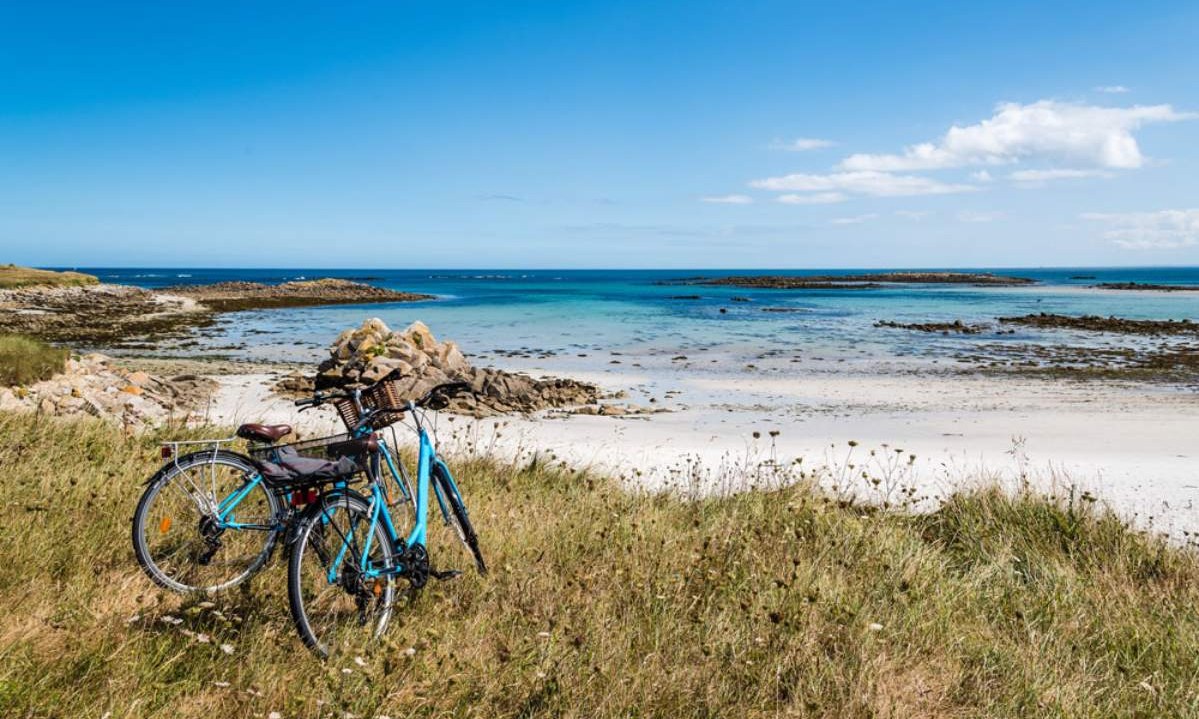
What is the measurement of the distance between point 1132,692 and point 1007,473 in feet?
24.2

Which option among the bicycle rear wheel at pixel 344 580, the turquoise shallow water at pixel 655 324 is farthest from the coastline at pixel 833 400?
the bicycle rear wheel at pixel 344 580

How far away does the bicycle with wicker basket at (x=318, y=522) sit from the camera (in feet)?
13.4

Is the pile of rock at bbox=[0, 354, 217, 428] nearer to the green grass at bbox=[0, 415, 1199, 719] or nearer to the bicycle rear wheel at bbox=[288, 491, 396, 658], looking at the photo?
the green grass at bbox=[0, 415, 1199, 719]

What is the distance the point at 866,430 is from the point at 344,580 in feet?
41.7

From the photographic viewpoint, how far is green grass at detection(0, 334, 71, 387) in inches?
557

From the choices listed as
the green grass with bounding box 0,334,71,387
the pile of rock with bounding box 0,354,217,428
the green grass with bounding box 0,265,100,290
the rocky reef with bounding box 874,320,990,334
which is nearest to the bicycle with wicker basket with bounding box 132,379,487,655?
the pile of rock with bounding box 0,354,217,428

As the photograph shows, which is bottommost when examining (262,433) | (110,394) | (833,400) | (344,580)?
(833,400)

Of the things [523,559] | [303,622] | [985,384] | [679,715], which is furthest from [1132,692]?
[985,384]

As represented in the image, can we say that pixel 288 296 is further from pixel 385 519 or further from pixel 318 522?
pixel 318 522

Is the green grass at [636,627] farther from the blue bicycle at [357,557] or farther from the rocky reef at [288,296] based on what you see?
the rocky reef at [288,296]

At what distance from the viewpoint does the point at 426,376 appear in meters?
19.5

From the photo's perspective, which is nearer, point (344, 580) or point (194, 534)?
point (344, 580)

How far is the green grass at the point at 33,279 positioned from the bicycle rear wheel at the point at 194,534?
68.1m

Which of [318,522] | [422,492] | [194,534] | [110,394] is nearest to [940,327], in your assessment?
[110,394]
